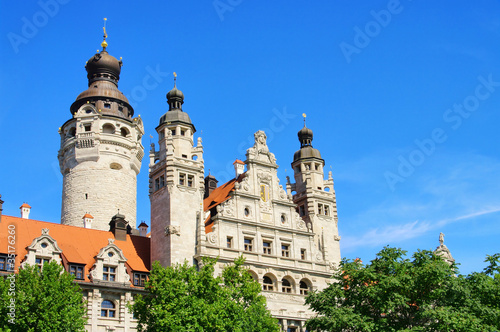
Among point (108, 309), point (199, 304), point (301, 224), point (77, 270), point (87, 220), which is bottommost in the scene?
point (199, 304)

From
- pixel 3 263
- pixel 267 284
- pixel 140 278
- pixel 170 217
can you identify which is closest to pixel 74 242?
pixel 140 278

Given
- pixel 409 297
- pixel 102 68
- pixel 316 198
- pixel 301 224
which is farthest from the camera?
pixel 102 68

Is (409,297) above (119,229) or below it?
below

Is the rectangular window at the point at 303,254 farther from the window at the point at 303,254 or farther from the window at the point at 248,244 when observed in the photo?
the window at the point at 248,244

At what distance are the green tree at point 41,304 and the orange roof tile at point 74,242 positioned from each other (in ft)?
25.5

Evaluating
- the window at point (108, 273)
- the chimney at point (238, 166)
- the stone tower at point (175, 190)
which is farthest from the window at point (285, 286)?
the window at point (108, 273)

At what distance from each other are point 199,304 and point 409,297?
15918 mm

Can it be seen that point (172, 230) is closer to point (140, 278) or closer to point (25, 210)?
point (140, 278)

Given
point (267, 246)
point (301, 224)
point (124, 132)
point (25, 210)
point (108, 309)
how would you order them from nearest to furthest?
point (108, 309), point (267, 246), point (25, 210), point (301, 224), point (124, 132)

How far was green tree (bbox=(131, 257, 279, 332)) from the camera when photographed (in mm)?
46438

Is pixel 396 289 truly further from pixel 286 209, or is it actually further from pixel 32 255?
pixel 32 255

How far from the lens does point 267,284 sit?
198 ft

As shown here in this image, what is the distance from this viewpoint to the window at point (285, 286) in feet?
201

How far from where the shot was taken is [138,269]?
188 feet
